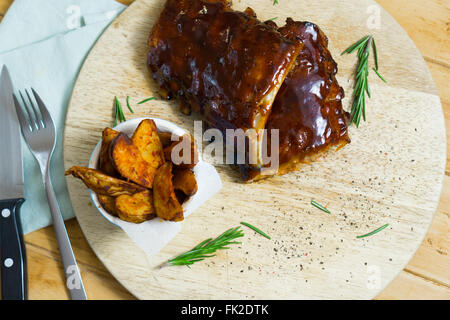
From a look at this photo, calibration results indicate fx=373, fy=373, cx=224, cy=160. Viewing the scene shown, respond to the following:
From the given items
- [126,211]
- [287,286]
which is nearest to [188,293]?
[287,286]

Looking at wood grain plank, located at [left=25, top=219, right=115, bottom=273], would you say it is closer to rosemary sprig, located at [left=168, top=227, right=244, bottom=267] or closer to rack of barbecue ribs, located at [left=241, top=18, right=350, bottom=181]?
rosemary sprig, located at [left=168, top=227, right=244, bottom=267]

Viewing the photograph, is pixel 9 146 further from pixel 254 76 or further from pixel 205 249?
pixel 254 76

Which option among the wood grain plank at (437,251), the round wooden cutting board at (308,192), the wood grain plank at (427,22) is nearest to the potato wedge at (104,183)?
the round wooden cutting board at (308,192)

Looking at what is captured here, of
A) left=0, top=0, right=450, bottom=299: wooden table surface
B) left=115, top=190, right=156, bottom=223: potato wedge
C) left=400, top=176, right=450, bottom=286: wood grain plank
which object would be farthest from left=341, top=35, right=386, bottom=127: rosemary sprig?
left=115, top=190, right=156, bottom=223: potato wedge

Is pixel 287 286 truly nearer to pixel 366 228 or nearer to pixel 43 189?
pixel 366 228

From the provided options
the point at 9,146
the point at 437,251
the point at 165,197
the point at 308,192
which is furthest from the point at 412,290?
the point at 9,146

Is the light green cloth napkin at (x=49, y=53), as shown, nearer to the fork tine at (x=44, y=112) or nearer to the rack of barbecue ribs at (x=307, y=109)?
the fork tine at (x=44, y=112)
